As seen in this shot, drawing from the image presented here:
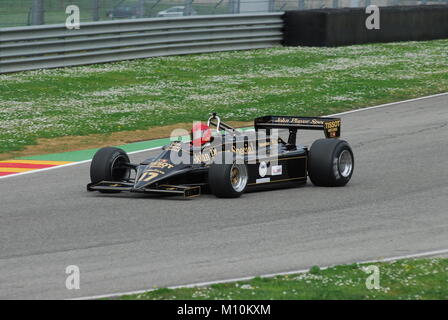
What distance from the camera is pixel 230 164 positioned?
1230 cm

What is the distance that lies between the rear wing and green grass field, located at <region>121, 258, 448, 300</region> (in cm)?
509

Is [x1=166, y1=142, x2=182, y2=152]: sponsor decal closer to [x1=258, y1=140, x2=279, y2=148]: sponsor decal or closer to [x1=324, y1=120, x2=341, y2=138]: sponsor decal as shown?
[x1=258, y1=140, x2=279, y2=148]: sponsor decal

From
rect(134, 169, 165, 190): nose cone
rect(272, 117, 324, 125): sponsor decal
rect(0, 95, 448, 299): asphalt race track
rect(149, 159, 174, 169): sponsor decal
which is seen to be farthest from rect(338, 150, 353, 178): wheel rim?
rect(134, 169, 165, 190): nose cone

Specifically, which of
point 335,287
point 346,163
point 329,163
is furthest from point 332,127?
point 335,287

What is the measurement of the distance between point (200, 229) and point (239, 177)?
199cm

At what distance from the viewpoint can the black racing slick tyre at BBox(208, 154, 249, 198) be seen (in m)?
12.3

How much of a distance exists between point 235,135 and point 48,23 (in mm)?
11675

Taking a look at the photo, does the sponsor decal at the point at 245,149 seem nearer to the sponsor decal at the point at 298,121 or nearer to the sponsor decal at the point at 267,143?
the sponsor decal at the point at 267,143

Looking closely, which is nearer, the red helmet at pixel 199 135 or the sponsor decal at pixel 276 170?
the red helmet at pixel 199 135

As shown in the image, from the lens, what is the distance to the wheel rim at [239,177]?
1253 centimetres

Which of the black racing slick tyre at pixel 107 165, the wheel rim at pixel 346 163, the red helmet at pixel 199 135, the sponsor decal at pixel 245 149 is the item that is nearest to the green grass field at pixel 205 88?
the black racing slick tyre at pixel 107 165

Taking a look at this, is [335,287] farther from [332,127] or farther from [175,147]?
[332,127]

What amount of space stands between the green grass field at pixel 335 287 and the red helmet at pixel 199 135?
4.19 m
